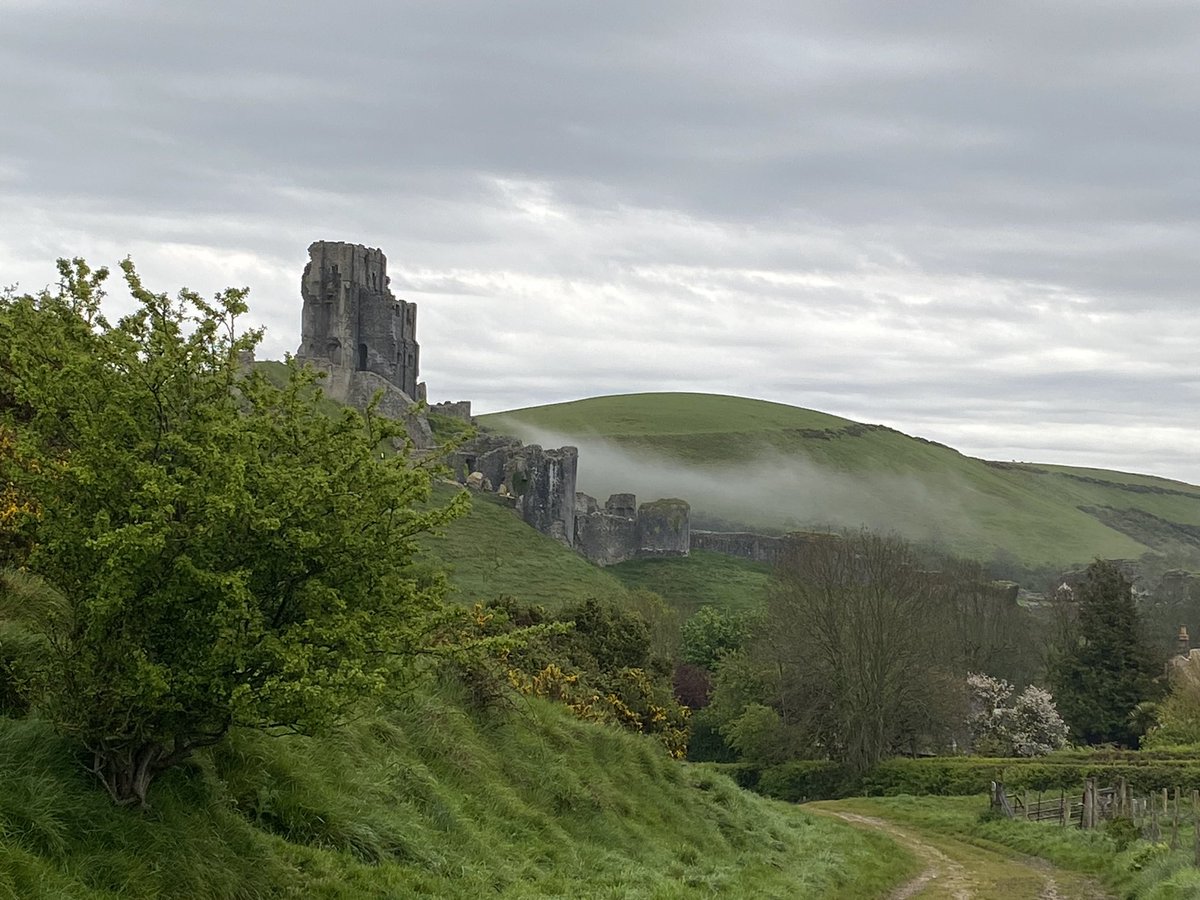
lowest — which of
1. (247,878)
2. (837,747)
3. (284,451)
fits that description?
(837,747)

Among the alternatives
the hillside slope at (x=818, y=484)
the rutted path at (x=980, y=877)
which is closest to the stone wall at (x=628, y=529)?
the hillside slope at (x=818, y=484)

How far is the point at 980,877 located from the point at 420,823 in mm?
14095

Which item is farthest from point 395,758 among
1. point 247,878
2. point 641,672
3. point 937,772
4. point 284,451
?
point 937,772

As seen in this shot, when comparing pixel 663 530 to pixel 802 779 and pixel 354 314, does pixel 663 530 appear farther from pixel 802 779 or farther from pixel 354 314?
pixel 802 779

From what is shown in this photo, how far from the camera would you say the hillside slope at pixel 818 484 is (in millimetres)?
159750

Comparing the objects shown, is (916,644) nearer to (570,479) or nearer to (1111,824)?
(1111,824)

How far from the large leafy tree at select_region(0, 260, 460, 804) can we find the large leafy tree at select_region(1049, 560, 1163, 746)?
182ft

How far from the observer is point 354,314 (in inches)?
4193

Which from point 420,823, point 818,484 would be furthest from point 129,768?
point 818,484

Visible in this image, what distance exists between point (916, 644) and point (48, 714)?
4580 cm

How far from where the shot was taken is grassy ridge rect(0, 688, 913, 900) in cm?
872

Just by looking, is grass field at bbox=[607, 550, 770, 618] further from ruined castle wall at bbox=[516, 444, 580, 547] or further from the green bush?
the green bush

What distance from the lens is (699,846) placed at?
59.8 feet

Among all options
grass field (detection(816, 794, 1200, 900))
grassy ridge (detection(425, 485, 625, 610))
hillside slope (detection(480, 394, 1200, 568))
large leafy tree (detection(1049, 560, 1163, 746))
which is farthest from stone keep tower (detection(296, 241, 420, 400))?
grass field (detection(816, 794, 1200, 900))
